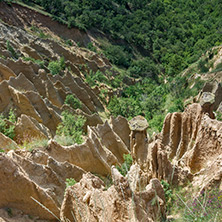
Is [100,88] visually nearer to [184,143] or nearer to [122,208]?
[184,143]

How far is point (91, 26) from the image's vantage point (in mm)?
71500

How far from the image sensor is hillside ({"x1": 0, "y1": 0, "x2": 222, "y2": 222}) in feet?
23.9

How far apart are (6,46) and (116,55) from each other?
39.3m

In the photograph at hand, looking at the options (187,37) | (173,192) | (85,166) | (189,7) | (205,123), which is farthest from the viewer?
(189,7)

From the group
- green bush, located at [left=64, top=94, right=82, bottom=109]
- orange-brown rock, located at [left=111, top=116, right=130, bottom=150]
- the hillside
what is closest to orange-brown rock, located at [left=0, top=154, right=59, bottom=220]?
the hillside

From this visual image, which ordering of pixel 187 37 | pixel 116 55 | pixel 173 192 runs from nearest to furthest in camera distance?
1. pixel 173 192
2. pixel 116 55
3. pixel 187 37

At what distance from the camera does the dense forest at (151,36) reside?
5162 cm

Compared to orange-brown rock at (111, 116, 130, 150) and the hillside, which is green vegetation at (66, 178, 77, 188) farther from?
orange-brown rock at (111, 116, 130, 150)

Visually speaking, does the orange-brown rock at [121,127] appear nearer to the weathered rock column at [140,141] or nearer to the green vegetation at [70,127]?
the green vegetation at [70,127]

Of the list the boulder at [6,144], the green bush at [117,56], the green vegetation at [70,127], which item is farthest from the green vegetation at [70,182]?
the green bush at [117,56]

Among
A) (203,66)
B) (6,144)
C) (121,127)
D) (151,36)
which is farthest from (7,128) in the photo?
(151,36)

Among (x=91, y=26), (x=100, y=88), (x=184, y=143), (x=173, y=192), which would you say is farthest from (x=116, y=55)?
(x=173, y=192)

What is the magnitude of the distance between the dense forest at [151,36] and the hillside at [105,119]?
0.41 m

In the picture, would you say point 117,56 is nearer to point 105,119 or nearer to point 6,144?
point 105,119
